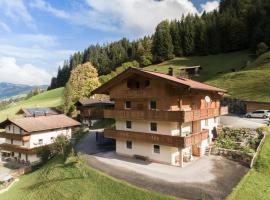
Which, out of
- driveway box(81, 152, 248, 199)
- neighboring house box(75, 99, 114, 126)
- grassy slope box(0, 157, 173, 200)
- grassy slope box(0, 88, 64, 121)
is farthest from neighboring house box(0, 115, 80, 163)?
grassy slope box(0, 88, 64, 121)

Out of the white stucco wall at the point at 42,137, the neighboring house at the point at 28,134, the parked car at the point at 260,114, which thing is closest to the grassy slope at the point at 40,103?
the neighboring house at the point at 28,134

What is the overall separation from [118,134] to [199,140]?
364 inches

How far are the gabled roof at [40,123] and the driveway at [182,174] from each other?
17.0m

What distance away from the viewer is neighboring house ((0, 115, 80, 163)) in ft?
147

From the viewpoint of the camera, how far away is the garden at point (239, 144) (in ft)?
98.5

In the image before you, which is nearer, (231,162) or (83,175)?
(83,175)

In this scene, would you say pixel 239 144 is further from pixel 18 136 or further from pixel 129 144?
pixel 18 136

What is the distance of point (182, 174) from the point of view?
87.5ft

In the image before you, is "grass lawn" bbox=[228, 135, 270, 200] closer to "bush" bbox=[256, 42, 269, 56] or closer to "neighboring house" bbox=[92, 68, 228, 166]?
"neighboring house" bbox=[92, 68, 228, 166]

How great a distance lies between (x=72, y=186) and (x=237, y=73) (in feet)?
188

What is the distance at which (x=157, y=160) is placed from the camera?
1202 inches

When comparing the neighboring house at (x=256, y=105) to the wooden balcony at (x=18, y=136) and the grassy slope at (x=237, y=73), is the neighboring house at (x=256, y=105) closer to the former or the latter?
the grassy slope at (x=237, y=73)

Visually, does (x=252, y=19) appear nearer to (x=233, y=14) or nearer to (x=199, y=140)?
(x=233, y=14)

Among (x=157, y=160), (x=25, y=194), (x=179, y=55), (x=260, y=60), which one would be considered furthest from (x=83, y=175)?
(x=179, y=55)
